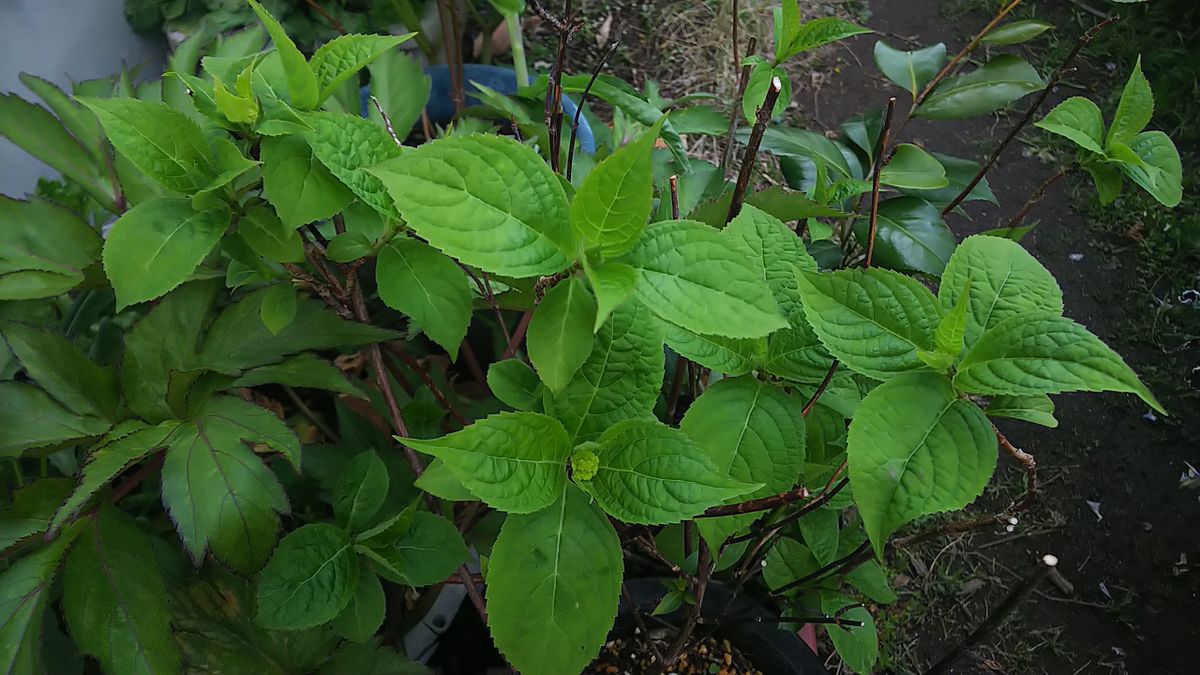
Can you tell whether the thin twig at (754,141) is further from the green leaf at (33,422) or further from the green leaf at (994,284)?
the green leaf at (33,422)

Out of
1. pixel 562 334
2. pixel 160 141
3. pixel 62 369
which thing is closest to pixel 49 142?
pixel 62 369

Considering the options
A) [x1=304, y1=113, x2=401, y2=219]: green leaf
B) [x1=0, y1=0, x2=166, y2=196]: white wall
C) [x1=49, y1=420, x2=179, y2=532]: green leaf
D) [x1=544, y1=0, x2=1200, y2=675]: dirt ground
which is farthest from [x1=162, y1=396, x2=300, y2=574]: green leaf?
A: [x1=0, y1=0, x2=166, y2=196]: white wall

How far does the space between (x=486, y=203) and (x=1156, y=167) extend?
0.79 metres

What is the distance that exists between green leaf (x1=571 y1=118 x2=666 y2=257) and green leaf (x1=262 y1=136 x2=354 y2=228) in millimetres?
184

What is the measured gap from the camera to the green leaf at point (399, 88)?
91 centimetres

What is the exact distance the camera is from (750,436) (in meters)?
0.57

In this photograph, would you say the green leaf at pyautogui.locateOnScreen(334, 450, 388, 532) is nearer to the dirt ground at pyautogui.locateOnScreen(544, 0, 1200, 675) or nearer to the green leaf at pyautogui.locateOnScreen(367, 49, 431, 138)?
the green leaf at pyautogui.locateOnScreen(367, 49, 431, 138)

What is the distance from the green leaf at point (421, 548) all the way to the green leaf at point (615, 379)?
23 centimetres

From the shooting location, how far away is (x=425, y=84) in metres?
0.96

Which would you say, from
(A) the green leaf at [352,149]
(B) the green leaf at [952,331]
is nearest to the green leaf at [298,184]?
(A) the green leaf at [352,149]

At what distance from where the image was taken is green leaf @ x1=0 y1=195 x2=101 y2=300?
2.30 ft

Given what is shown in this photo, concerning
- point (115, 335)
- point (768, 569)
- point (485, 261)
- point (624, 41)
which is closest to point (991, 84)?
point (768, 569)

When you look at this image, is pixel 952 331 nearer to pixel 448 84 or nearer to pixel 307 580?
pixel 307 580

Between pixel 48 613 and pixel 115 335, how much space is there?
1.05ft
